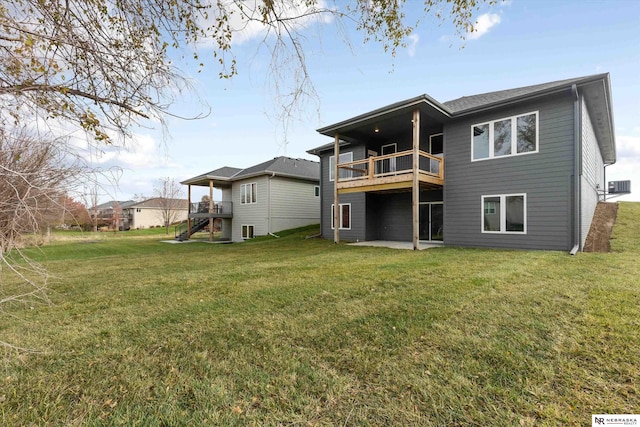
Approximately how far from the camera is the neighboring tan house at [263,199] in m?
17.7

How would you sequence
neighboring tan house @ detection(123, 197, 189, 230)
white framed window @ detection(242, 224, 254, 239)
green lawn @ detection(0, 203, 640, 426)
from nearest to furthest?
green lawn @ detection(0, 203, 640, 426) → white framed window @ detection(242, 224, 254, 239) → neighboring tan house @ detection(123, 197, 189, 230)

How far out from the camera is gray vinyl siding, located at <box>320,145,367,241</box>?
44.2ft

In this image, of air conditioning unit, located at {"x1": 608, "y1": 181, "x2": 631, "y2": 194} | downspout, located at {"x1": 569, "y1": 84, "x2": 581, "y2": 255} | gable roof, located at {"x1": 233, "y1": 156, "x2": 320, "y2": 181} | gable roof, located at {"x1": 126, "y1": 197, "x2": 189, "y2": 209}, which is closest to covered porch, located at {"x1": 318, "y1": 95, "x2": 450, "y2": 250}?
downspout, located at {"x1": 569, "y1": 84, "x2": 581, "y2": 255}

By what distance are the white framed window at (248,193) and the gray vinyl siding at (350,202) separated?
214 inches

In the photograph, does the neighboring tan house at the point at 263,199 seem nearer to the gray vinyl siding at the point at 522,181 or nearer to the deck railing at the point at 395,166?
the deck railing at the point at 395,166

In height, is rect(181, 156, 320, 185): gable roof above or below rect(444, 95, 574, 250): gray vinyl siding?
above

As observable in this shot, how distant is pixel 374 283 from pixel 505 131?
787 cm

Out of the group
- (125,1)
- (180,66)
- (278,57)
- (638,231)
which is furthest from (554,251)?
(125,1)

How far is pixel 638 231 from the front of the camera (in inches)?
364

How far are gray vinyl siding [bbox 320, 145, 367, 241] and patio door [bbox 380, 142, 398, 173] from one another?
999 mm

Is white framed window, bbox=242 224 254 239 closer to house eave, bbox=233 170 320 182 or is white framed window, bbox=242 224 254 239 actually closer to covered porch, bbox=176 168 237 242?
covered porch, bbox=176 168 237 242

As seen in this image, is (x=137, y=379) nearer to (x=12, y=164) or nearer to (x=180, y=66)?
(x=12, y=164)

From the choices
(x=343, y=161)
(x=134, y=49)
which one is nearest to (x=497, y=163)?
(x=343, y=161)

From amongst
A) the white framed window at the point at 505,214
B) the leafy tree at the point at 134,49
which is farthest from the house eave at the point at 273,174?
the leafy tree at the point at 134,49
